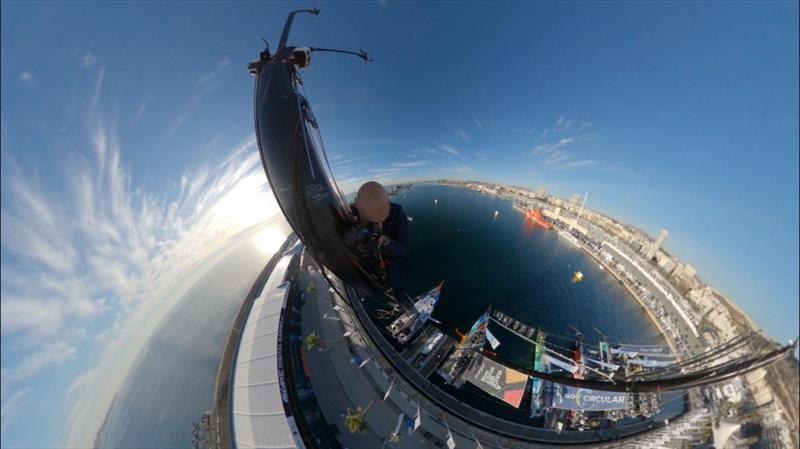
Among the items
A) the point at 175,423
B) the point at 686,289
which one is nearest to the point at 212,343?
the point at 175,423

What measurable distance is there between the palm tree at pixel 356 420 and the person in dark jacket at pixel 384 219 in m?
4.51

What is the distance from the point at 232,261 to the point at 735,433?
24866 millimetres

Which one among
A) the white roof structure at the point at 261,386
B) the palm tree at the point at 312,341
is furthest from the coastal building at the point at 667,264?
the white roof structure at the point at 261,386

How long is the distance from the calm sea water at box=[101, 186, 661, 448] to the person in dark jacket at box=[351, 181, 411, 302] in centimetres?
919

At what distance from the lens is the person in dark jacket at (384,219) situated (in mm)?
2922

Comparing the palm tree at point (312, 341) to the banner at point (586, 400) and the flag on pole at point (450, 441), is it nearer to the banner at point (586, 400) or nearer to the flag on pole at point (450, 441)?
the flag on pole at point (450, 441)

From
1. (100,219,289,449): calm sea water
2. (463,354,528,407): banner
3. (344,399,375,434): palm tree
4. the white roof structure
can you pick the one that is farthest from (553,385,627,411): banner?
(100,219,289,449): calm sea water

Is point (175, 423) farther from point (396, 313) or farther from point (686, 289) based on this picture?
point (686, 289)

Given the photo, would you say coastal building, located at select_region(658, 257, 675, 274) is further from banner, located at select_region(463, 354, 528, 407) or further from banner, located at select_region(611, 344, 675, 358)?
banner, located at select_region(463, 354, 528, 407)

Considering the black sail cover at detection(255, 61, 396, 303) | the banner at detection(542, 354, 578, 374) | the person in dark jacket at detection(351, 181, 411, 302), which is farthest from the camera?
the banner at detection(542, 354, 578, 374)

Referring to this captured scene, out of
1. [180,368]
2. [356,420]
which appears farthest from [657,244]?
[180,368]

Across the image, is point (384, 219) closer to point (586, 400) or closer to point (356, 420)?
point (356, 420)

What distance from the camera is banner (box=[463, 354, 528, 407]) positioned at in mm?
7250

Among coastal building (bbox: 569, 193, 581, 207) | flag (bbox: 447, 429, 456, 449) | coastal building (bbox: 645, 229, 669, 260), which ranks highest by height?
coastal building (bbox: 569, 193, 581, 207)
